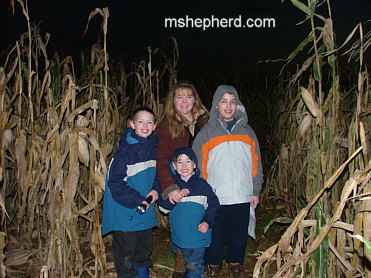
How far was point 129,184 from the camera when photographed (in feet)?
9.45

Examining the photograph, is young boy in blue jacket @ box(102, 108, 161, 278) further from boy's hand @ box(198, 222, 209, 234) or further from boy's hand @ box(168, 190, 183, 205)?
boy's hand @ box(198, 222, 209, 234)

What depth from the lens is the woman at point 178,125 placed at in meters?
3.09

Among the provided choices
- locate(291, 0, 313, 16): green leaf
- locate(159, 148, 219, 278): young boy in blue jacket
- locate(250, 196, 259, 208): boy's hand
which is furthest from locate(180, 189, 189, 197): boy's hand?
locate(291, 0, 313, 16): green leaf

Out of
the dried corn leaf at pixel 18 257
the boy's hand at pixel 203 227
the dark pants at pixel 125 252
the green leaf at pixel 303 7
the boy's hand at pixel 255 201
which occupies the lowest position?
the dried corn leaf at pixel 18 257

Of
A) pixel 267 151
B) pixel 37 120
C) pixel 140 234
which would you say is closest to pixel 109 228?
pixel 140 234

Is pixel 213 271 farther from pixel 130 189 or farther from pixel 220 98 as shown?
pixel 220 98

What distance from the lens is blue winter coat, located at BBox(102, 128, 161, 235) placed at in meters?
2.79

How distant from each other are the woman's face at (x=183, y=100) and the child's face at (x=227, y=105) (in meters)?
0.23

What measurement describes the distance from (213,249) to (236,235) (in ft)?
0.64

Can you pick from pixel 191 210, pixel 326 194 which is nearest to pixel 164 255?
pixel 191 210

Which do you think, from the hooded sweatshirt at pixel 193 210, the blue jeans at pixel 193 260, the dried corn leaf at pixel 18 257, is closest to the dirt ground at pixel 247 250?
the blue jeans at pixel 193 260

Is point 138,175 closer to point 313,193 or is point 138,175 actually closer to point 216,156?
point 216,156

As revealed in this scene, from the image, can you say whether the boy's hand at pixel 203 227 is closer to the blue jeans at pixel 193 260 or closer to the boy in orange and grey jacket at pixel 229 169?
the blue jeans at pixel 193 260

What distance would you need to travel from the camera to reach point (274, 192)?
195 inches
